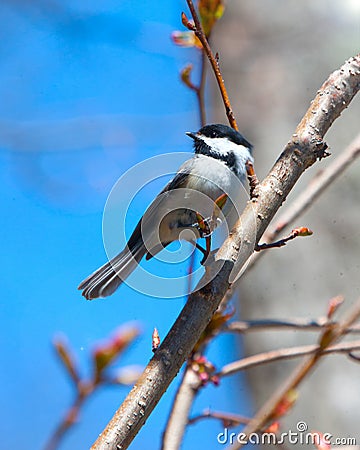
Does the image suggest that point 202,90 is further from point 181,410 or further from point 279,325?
point 181,410

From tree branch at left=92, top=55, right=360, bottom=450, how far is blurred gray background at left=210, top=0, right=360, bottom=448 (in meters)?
1.22

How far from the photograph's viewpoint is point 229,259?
1.36 meters

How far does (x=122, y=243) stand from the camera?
1.44m

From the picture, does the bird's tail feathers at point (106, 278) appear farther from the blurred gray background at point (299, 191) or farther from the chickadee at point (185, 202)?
the blurred gray background at point (299, 191)

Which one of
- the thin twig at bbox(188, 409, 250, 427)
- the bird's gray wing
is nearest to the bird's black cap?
the bird's gray wing

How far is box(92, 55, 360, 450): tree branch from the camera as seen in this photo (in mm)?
1136

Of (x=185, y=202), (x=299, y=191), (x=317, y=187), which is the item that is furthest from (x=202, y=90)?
(x=299, y=191)

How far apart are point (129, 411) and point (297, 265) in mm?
1905

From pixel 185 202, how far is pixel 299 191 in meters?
1.22

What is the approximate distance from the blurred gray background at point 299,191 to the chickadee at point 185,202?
76 cm

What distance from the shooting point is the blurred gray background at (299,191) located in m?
2.72

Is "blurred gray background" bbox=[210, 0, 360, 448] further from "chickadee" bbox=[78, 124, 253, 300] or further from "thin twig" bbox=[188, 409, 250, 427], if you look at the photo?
"thin twig" bbox=[188, 409, 250, 427]

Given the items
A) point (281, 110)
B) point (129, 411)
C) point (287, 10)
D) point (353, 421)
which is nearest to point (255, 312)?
point (353, 421)

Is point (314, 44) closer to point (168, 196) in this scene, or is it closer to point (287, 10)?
point (287, 10)
